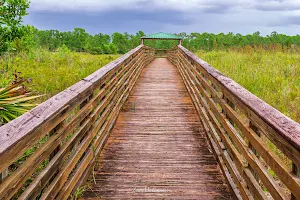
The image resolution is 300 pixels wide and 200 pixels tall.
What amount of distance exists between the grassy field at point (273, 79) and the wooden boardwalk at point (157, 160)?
191 cm

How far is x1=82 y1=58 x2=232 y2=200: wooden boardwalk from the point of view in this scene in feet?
10.6

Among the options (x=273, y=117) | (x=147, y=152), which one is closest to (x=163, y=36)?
(x=147, y=152)

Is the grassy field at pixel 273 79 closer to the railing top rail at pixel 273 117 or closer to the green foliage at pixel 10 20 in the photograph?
the railing top rail at pixel 273 117

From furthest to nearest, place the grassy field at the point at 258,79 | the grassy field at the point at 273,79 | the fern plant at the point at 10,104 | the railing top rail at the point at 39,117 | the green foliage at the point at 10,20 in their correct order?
the green foliage at the point at 10,20
the grassy field at the point at 258,79
the grassy field at the point at 273,79
the fern plant at the point at 10,104
the railing top rail at the point at 39,117

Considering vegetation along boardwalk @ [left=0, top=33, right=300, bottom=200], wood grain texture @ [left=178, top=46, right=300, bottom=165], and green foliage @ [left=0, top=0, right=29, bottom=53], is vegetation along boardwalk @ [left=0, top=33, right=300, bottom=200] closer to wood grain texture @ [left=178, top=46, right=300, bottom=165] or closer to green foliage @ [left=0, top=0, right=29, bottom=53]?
wood grain texture @ [left=178, top=46, right=300, bottom=165]

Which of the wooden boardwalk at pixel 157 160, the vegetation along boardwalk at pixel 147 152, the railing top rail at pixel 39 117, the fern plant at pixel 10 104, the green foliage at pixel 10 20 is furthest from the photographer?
the green foliage at pixel 10 20

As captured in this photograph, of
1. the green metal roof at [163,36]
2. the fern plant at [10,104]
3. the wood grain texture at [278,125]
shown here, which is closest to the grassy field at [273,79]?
the wood grain texture at [278,125]

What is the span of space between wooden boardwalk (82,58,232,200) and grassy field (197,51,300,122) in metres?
1.91

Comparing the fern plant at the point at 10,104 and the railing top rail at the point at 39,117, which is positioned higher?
the railing top rail at the point at 39,117

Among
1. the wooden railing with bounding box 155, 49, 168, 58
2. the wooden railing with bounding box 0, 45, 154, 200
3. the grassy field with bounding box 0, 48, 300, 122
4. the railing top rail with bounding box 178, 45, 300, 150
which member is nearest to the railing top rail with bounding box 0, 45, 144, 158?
the wooden railing with bounding box 0, 45, 154, 200

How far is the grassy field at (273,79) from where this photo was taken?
643cm

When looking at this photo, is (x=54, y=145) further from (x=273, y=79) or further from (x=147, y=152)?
(x=273, y=79)

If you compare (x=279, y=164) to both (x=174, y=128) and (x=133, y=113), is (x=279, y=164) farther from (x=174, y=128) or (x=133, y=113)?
(x=133, y=113)

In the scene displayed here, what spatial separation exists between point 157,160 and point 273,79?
5.67m
